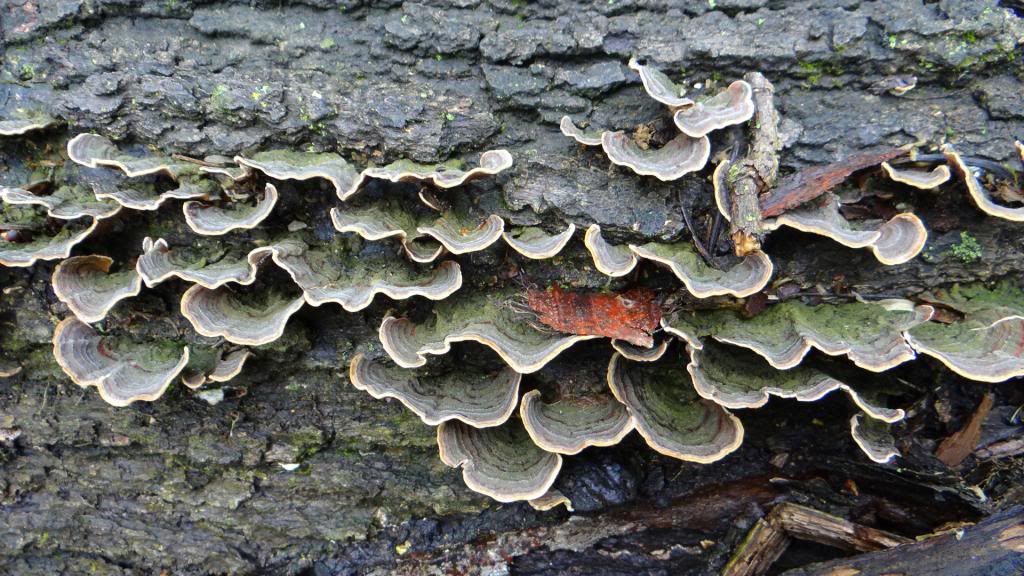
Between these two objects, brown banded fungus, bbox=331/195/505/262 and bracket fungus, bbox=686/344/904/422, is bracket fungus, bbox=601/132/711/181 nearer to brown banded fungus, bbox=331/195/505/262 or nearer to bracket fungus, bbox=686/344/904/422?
brown banded fungus, bbox=331/195/505/262

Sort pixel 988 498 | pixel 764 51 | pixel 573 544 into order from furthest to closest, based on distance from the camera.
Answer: pixel 573 544 < pixel 988 498 < pixel 764 51

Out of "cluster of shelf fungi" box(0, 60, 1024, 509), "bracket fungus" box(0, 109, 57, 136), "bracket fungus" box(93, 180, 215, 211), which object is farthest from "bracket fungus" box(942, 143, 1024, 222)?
"bracket fungus" box(0, 109, 57, 136)

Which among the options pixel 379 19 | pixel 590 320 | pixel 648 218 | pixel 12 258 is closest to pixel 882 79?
pixel 648 218

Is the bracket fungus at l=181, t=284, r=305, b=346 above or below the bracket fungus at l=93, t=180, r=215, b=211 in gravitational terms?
below

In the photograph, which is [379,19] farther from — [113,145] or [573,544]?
[573,544]

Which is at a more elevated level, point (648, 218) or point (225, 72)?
point (225, 72)

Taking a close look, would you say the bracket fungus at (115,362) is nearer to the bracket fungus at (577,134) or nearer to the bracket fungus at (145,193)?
the bracket fungus at (145,193)

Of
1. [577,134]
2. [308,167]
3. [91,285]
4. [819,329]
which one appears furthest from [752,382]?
[91,285]
